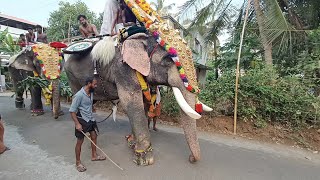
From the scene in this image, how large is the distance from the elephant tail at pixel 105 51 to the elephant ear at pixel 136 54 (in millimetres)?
362

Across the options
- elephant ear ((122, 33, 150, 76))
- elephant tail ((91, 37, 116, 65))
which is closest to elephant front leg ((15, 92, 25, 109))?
elephant tail ((91, 37, 116, 65))

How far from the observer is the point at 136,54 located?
3.83 m

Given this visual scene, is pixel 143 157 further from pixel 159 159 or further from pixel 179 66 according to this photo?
pixel 179 66

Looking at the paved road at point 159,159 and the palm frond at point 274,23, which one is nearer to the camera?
the paved road at point 159,159

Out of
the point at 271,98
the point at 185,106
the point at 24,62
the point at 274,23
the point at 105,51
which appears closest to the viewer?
the point at 185,106

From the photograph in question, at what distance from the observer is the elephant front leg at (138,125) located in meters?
3.78

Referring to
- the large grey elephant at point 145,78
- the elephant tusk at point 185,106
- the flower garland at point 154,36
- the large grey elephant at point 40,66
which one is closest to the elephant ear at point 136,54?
the large grey elephant at point 145,78

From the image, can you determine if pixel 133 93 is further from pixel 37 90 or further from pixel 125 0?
pixel 37 90

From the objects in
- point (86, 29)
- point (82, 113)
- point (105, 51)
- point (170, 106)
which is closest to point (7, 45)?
point (86, 29)

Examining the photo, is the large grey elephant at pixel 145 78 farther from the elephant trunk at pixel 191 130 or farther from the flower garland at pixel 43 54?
the flower garland at pixel 43 54

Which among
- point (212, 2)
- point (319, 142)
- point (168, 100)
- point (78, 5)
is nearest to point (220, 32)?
point (212, 2)

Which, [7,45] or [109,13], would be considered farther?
[7,45]

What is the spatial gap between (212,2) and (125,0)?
5098mm

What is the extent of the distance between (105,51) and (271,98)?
362cm
